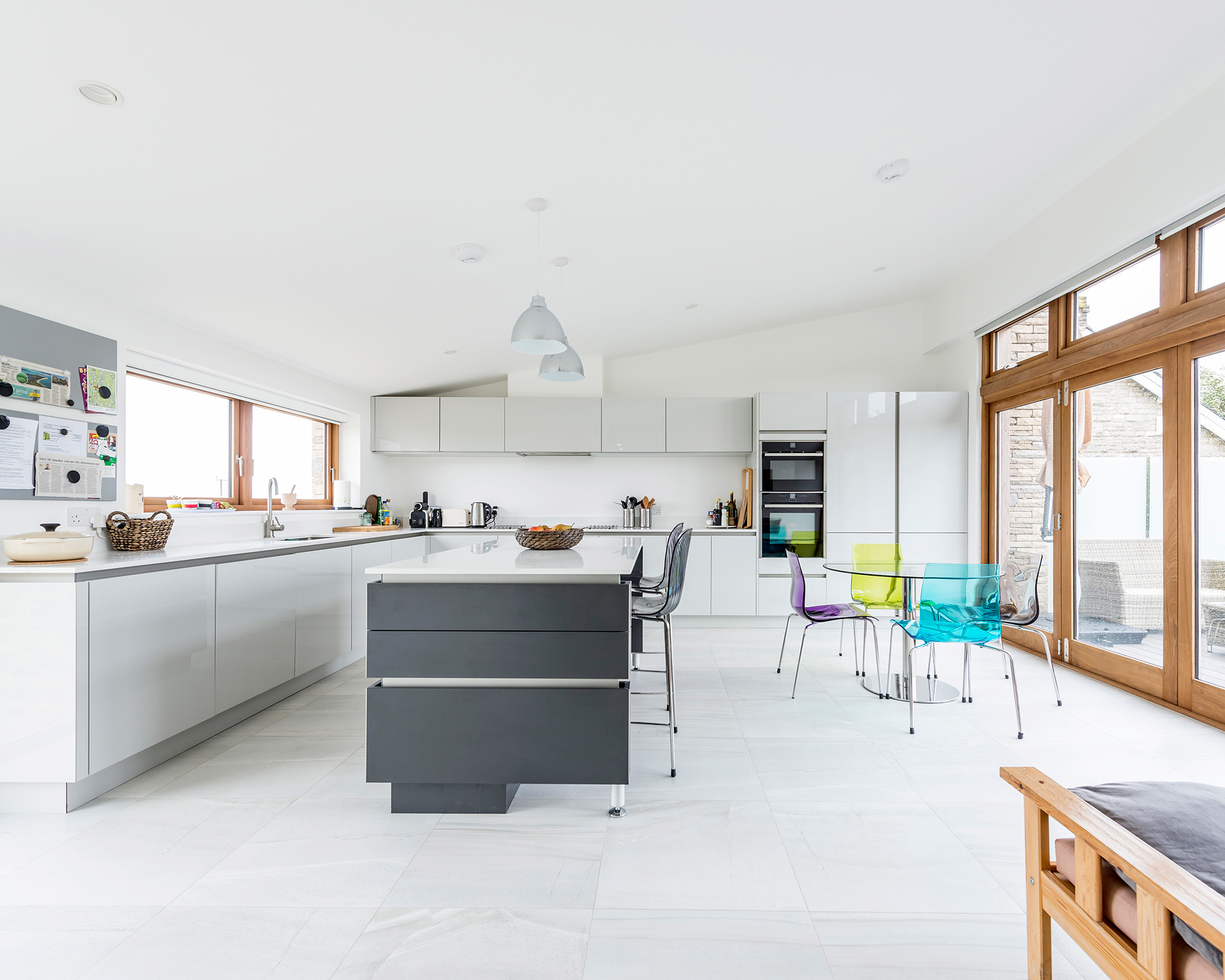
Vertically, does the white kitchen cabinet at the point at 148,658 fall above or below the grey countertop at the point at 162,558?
below

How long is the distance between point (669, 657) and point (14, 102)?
2932 millimetres

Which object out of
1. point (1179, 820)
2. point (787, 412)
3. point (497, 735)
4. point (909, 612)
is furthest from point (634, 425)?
point (1179, 820)

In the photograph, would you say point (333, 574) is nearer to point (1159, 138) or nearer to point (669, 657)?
point (669, 657)

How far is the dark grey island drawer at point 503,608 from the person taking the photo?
223cm

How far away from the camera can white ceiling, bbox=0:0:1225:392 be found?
Result: 186 centimetres

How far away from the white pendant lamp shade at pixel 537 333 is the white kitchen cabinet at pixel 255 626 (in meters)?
1.67

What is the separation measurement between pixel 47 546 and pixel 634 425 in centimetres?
418

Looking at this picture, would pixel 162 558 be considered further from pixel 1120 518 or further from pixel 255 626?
pixel 1120 518

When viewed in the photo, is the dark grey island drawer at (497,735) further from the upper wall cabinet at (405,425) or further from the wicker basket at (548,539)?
the upper wall cabinet at (405,425)

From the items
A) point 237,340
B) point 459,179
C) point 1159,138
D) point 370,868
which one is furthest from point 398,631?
point 1159,138

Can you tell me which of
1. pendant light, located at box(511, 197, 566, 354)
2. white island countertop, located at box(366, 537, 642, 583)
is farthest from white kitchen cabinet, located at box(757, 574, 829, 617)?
pendant light, located at box(511, 197, 566, 354)

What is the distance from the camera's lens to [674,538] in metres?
3.08

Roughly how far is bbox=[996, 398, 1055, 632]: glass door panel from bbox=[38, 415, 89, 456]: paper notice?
A: 5152mm

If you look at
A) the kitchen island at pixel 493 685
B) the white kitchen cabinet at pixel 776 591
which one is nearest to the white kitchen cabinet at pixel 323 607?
the kitchen island at pixel 493 685
